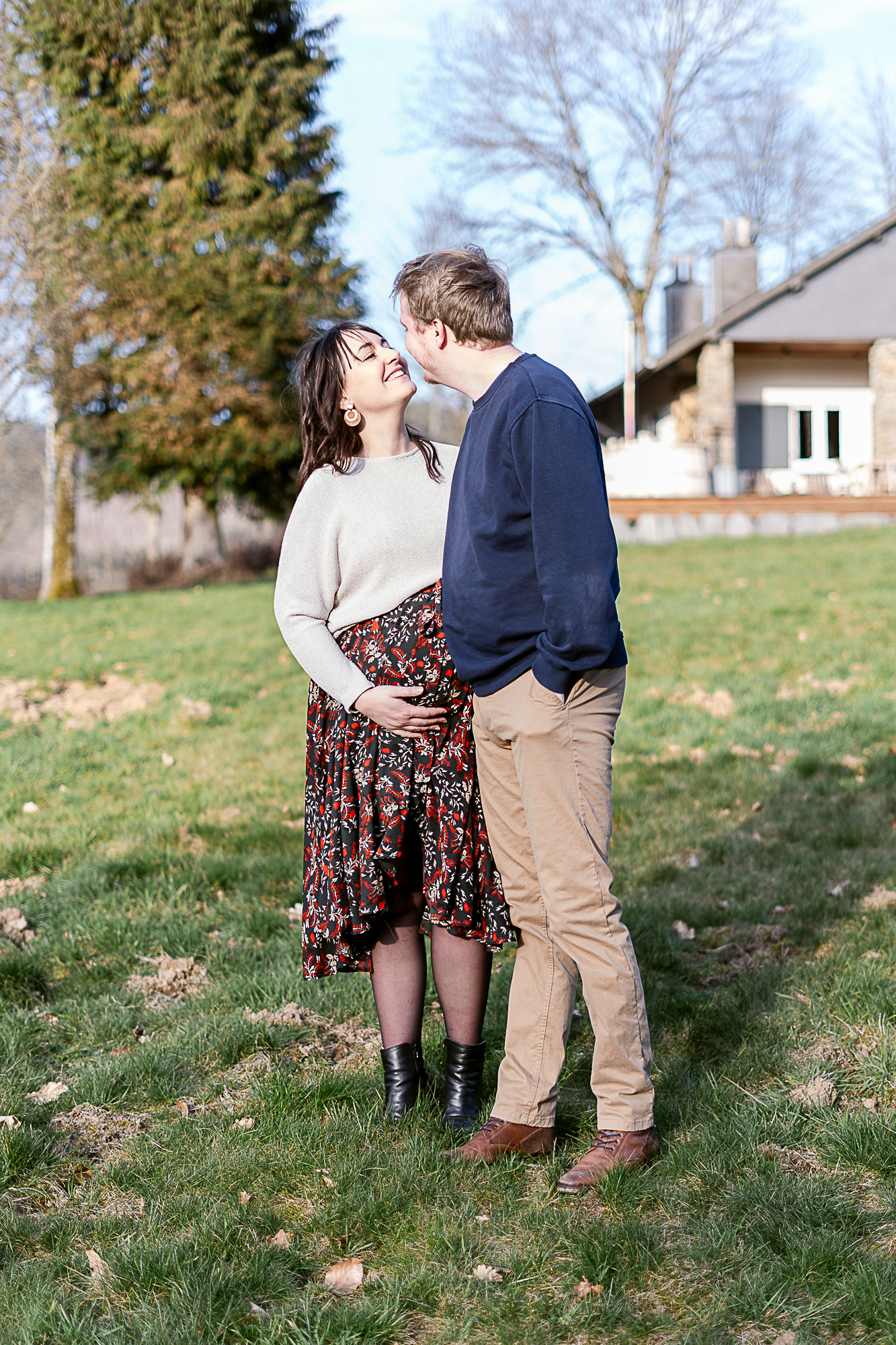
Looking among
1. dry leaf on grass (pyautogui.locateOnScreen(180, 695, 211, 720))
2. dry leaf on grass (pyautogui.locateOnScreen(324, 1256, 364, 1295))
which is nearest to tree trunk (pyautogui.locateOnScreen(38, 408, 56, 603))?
dry leaf on grass (pyautogui.locateOnScreen(180, 695, 211, 720))

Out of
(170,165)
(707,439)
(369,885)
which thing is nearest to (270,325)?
(170,165)

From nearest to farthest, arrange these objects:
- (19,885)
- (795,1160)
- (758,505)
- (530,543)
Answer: (530,543) < (795,1160) < (19,885) < (758,505)

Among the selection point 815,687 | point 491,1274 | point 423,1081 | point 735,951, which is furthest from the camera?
point 815,687

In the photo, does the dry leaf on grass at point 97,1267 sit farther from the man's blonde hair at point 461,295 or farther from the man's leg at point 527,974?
the man's blonde hair at point 461,295

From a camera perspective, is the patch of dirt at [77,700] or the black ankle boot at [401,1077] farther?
the patch of dirt at [77,700]

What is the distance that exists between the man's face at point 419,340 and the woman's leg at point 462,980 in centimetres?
133

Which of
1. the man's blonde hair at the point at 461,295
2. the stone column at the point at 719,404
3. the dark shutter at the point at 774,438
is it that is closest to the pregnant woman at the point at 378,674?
the man's blonde hair at the point at 461,295

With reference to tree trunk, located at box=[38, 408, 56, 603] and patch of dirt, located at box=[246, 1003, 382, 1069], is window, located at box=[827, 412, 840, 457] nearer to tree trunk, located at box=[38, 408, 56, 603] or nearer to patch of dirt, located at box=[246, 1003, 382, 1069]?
tree trunk, located at box=[38, 408, 56, 603]

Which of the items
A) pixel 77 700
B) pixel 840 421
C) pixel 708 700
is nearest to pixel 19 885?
pixel 77 700

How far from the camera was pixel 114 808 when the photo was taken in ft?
18.8

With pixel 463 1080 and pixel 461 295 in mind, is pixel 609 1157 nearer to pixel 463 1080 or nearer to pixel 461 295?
pixel 463 1080

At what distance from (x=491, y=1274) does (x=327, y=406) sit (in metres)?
1.91

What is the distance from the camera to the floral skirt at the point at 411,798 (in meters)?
2.65

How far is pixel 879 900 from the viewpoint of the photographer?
13.5 ft
